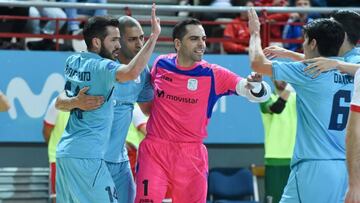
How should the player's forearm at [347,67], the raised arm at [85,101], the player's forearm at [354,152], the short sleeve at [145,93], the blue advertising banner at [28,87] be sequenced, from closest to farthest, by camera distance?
1. the player's forearm at [354,152]
2. the player's forearm at [347,67]
3. the raised arm at [85,101]
4. the short sleeve at [145,93]
5. the blue advertising banner at [28,87]

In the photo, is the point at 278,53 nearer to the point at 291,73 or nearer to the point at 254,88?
the point at 254,88

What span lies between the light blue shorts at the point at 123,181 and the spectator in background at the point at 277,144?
321cm

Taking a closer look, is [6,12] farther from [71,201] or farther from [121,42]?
[71,201]

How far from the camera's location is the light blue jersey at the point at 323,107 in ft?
24.0

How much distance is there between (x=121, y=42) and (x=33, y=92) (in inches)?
115

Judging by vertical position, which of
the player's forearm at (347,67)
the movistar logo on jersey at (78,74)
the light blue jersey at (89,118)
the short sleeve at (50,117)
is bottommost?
the short sleeve at (50,117)

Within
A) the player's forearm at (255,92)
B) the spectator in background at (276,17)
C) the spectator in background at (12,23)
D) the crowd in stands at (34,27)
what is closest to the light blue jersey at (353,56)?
the player's forearm at (255,92)

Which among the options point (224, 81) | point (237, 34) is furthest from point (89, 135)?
point (237, 34)

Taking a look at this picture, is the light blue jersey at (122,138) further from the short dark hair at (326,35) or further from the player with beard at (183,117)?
the short dark hair at (326,35)

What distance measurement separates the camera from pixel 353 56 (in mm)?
7598

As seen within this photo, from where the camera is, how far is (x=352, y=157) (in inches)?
227

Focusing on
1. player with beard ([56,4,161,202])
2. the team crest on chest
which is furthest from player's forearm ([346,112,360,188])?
the team crest on chest

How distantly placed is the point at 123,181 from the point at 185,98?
93 centimetres

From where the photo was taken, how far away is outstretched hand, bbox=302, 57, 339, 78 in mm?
7004
